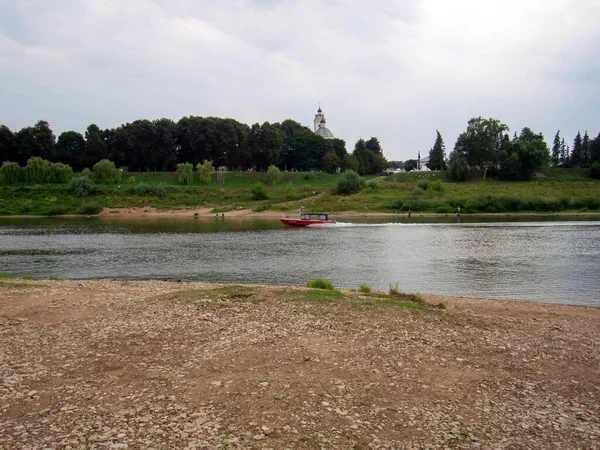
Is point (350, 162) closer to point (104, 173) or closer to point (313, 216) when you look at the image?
point (313, 216)

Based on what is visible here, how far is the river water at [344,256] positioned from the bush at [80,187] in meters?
29.5

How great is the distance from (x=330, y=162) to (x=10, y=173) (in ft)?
233

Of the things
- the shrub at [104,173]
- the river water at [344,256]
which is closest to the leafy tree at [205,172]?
the shrub at [104,173]

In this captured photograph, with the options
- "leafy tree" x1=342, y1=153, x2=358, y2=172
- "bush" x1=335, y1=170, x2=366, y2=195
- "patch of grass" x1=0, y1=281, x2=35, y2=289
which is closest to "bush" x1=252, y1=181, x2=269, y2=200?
"bush" x1=335, y1=170, x2=366, y2=195

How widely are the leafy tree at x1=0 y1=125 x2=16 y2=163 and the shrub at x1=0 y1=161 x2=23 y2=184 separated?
15.6m

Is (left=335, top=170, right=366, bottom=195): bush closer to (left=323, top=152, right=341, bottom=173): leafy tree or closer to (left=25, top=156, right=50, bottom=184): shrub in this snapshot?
(left=323, top=152, right=341, bottom=173): leafy tree

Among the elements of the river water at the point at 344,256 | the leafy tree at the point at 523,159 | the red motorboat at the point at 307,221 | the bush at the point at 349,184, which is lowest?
the river water at the point at 344,256

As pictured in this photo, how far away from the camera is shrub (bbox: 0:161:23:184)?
94.1 meters

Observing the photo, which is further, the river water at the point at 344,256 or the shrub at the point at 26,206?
the shrub at the point at 26,206

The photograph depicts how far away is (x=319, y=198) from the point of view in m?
94.0

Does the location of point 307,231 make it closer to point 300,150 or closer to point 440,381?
point 440,381

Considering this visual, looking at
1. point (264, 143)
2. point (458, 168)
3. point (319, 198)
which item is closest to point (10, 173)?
point (264, 143)

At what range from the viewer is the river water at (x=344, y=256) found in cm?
2777

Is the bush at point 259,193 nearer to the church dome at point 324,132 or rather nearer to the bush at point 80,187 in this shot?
the bush at point 80,187
